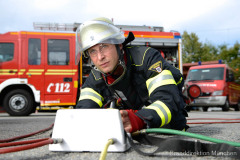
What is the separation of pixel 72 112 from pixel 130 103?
40.3 inches

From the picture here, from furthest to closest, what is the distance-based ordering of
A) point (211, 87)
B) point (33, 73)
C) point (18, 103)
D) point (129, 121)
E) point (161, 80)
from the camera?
1. point (211, 87)
2. point (33, 73)
3. point (18, 103)
4. point (161, 80)
5. point (129, 121)

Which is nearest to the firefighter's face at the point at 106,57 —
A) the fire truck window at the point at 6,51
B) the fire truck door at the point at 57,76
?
the fire truck door at the point at 57,76

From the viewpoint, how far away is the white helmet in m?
2.11

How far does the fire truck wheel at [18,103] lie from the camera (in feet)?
24.9

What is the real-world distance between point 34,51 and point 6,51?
807 mm

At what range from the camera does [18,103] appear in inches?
Answer: 301

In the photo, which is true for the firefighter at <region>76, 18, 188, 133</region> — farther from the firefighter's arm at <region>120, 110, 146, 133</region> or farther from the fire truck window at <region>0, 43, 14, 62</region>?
the fire truck window at <region>0, 43, 14, 62</region>

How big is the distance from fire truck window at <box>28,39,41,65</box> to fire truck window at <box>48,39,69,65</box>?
33cm

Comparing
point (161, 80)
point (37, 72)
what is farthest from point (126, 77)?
point (37, 72)

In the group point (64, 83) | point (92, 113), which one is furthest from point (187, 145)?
point (64, 83)

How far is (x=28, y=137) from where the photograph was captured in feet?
7.75

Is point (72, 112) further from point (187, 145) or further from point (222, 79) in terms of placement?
point (222, 79)

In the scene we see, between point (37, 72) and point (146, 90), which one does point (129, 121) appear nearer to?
point (146, 90)

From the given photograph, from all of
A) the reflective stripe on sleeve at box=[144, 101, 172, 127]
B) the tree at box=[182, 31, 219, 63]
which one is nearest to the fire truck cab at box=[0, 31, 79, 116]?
the reflective stripe on sleeve at box=[144, 101, 172, 127]
